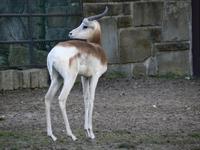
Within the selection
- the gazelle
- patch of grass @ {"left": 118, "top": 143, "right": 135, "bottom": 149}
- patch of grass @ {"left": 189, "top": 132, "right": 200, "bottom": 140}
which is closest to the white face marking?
the gazelle

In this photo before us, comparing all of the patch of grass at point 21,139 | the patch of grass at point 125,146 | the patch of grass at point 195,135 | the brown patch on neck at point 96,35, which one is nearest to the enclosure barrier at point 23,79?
the patch of grass at point 21,139

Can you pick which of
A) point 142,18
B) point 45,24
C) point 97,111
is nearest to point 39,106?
point 97,111

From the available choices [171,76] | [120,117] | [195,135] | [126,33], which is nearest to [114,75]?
[126,33]

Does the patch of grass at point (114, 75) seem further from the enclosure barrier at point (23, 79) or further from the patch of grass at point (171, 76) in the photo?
the enclosure barrier at point (23, 79)

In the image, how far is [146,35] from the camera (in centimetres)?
1063

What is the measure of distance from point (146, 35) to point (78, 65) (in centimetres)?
424

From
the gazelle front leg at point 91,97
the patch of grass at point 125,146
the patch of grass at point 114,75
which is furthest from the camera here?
Result: the patch of grass at point 114,75

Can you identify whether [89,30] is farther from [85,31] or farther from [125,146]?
[125,146]

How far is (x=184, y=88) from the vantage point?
1015 centimetres

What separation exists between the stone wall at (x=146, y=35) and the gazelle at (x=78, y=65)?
348 cm

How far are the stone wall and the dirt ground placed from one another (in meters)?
0.28

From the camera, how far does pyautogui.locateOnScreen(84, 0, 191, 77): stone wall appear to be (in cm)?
1042

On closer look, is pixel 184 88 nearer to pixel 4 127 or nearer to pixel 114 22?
pixel 114 22

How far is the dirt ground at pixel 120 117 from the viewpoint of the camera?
6551mm
